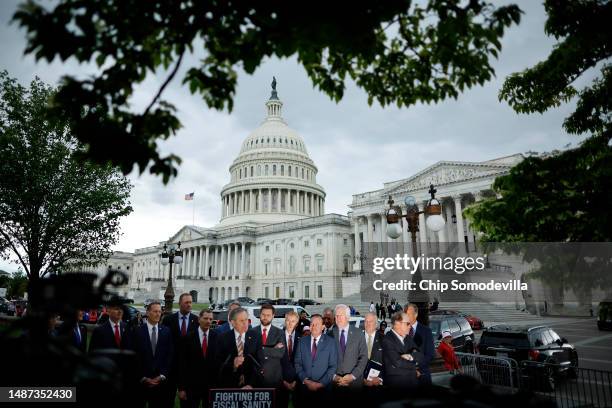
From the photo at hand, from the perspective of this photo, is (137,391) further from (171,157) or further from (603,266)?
(603,266)

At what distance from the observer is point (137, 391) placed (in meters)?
6.89

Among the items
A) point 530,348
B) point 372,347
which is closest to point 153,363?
point 372,347

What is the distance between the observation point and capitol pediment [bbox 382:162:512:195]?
5262cm

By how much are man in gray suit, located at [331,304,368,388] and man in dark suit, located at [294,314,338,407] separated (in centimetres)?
18

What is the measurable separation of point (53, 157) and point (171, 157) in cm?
2193

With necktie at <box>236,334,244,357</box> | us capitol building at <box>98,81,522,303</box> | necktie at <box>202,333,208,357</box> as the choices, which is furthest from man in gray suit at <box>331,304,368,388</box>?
us capitol building at <box>98,81,522,303</box>

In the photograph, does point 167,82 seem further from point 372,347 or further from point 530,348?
point 530,348

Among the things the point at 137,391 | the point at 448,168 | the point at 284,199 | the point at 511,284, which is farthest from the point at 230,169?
the point at 137,391

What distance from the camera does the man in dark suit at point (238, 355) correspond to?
6.82 meters

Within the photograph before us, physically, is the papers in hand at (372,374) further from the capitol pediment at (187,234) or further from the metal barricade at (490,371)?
the capitol pediment at (187,234)

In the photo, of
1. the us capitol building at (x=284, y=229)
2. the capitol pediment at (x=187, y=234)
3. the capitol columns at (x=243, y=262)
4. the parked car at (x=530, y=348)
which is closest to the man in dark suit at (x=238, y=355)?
the parked car at (x=530, y=348)

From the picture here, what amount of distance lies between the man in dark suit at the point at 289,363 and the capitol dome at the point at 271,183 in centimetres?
8654

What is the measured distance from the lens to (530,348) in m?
11.9

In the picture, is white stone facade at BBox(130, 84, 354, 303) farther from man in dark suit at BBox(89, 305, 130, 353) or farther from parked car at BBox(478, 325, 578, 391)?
man in dark suit at BBox(89, 305, 130, 353)
